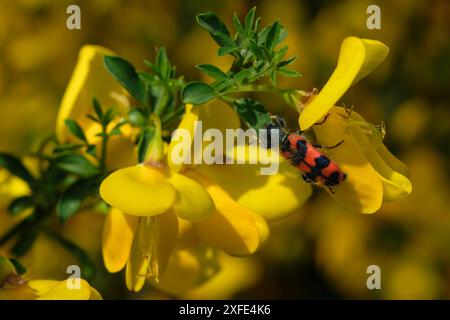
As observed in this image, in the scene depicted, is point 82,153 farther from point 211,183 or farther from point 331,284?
point 331,284

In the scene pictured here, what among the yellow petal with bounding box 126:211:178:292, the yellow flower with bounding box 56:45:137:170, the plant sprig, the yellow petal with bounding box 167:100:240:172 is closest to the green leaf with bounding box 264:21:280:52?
the plant sprig

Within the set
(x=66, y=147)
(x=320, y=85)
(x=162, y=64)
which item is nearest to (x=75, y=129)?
(x=66, y=147)

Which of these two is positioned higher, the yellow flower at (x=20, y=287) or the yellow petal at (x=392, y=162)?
the yellow petal at (x=392, y=162)

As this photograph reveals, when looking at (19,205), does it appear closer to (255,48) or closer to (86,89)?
(86,89)

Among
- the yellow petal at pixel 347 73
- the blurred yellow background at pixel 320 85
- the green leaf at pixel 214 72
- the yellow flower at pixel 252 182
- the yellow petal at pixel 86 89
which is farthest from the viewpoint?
the blurred yellow background at pixel 320 85

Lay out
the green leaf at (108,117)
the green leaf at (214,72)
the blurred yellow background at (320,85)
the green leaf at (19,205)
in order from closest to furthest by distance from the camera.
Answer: the green leaf at (214,72)
the green leaf at (108,117)
the green leaf at (19,205)
the blurred yellow background at (320,85)

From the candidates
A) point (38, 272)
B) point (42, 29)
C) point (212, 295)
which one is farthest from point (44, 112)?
point (212, 295)

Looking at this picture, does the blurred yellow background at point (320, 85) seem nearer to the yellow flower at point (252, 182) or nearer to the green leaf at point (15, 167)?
the green leaf at point (15, 167)

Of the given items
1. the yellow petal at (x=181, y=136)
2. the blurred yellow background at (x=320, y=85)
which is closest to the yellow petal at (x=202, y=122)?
the yellow petal at (x=181, y=136)
